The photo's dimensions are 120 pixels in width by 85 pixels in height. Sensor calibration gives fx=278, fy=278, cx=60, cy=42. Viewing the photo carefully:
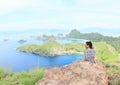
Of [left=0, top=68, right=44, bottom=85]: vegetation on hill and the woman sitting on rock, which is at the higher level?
the woman sitting on rock

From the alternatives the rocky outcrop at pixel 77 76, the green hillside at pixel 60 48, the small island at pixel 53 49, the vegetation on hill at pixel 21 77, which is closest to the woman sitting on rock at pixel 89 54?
the rocky outcrop at pixel 77 76

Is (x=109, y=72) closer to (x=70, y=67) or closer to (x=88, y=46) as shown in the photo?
(x=88, y=46)

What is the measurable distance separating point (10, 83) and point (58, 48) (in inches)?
4305

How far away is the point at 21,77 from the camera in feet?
31.4

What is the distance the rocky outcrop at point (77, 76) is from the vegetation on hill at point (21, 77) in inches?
34.3

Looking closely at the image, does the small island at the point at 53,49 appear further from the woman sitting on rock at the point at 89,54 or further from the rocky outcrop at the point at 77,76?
the rocky outcrop at the point at 77,76

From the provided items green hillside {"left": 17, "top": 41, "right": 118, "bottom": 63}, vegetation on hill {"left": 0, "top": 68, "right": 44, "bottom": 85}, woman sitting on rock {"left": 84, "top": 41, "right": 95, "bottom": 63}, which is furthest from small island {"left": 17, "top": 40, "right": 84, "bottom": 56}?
woman sitting on rock {"left": 84, "top": 41, "right": 95, "bottom": 63}

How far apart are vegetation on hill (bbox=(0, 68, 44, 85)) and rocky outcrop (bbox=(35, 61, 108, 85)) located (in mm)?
870

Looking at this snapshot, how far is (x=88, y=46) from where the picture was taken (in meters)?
8.65

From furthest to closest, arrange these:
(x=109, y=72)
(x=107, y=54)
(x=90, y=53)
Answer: (x=107, y=54)
(x=109, y=72)
(x=90, y=53)

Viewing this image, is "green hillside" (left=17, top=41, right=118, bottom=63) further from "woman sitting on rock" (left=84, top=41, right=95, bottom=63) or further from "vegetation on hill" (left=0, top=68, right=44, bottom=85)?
"woman sitting on rock" (left=84, top=41, right=95, bottom=63)

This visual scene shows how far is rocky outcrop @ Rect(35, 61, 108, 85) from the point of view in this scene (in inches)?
267

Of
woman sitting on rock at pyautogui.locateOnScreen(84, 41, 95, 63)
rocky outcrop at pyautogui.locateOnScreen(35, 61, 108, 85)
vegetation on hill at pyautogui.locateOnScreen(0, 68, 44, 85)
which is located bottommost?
vegetation on hill at pyautogui.locateOnScreen(0, 68, 44, 85)

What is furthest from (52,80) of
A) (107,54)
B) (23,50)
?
(23,50)
